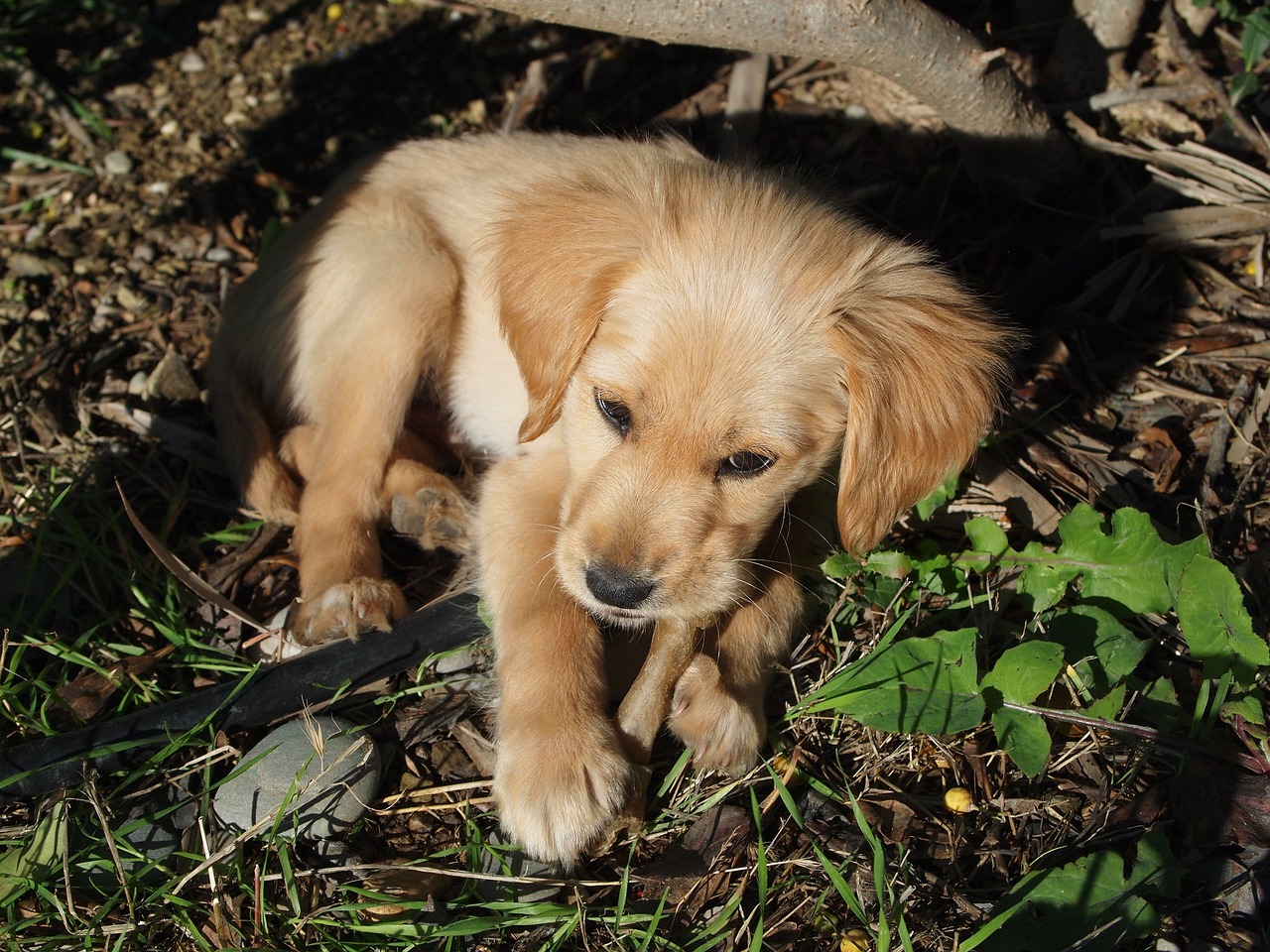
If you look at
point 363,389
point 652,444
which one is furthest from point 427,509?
point 652,444

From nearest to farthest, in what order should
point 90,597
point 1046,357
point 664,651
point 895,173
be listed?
1. point 664,651
2. point 90,597
3. point 1046,357
4. point 895,173

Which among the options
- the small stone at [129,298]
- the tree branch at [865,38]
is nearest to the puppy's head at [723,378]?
the tree branch at [865,38]

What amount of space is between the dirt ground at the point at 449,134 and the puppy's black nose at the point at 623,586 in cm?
71

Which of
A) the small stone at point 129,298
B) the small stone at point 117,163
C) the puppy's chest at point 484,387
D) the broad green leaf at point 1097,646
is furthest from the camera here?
the small stone at point 117,163

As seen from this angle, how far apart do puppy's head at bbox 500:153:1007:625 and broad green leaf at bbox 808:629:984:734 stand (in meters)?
0.28

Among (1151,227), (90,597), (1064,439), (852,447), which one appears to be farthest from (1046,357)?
(90,597)

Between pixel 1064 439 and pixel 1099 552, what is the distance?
2.25 ft

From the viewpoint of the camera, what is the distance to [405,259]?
10.1 ft

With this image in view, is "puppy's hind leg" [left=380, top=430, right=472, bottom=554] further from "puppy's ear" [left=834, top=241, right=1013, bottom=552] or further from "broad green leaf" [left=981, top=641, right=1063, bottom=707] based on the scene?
"broad green leaf" [left=981, top=641, right=1063, bottom=707]

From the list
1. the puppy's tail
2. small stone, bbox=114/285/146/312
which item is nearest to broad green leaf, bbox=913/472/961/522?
the puppy's tail

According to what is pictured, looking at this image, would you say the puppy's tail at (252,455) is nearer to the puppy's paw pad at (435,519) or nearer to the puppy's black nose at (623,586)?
the puppy's paw pad at (435,519)

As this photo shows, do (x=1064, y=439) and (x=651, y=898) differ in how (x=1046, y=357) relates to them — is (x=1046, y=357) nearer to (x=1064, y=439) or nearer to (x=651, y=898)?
(x=1064, y=439)

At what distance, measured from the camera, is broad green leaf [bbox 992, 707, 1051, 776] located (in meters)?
2.18

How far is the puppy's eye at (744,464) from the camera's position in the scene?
227 cm
